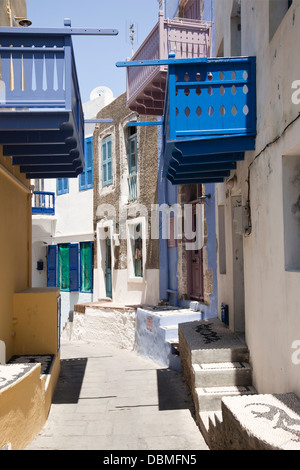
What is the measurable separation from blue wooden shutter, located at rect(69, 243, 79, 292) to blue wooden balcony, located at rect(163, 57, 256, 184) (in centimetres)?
1197

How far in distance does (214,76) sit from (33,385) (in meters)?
4.41

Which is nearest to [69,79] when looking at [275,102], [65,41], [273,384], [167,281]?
[65,41]

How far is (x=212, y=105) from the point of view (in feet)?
20.7

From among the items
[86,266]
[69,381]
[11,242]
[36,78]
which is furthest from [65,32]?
[86,266]

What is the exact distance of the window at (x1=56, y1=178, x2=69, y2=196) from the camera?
18906mm

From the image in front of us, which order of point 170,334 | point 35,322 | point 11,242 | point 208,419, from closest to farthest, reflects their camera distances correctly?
point 208,419, point 11,242, point 35,322, point 170,334

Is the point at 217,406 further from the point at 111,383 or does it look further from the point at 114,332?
the point at 114,332

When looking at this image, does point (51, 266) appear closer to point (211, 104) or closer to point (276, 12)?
point (211, 104)

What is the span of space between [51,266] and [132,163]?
6.82 meters

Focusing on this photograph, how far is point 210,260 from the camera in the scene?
10.3m

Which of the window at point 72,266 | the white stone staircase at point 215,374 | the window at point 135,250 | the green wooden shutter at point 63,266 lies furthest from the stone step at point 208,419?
the green wooden shutter at point 63,266

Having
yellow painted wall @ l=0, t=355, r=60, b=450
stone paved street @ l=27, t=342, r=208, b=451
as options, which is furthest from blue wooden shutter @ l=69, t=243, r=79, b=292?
yellow painted wall @ l=0, t=355, r=60, b=450

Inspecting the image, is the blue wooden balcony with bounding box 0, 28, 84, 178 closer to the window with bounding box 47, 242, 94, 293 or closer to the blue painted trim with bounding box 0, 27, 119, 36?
the blue painted trim with bounding box 0, 27, 119, 36
